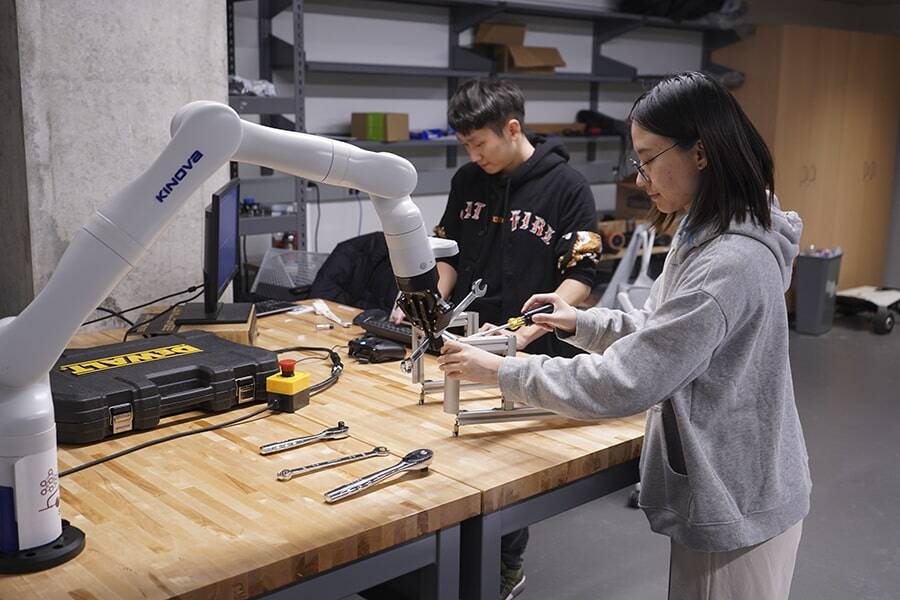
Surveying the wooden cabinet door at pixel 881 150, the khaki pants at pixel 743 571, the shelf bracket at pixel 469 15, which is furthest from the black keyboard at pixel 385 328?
the wooden cabinet door at pixel 881 150

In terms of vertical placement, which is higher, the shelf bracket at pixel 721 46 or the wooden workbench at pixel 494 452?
the shelf bracket at pixel 721 46

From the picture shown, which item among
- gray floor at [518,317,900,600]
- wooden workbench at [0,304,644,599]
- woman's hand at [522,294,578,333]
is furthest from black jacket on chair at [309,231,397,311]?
woman's hand at [522,294,578,333]

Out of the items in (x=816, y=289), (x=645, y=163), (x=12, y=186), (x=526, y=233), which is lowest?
(x=816, y=289)

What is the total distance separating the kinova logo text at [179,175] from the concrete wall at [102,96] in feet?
4.36

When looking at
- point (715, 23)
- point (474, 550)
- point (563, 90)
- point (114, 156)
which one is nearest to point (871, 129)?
point (715, 23)

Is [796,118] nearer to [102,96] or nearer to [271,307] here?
[271,307]

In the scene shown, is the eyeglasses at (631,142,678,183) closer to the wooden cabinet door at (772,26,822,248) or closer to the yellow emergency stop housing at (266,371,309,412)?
the yellow emergency stop housing at (266,371,309,412)

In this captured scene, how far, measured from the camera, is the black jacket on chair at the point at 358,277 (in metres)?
3.65

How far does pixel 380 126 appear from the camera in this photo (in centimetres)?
441

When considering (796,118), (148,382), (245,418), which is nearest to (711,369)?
(245,418)

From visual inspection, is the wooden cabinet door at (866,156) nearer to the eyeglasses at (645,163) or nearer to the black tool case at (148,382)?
the eyeglasses at (645,163)

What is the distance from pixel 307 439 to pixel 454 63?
3742 mm

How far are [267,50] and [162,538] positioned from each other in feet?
11.0

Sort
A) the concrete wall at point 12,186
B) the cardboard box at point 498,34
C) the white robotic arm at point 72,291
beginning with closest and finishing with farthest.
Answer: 1. the white robotic arm at point 72,291
2. the concrete wall at point 12,186
3. the cardboard box at point 498,34
